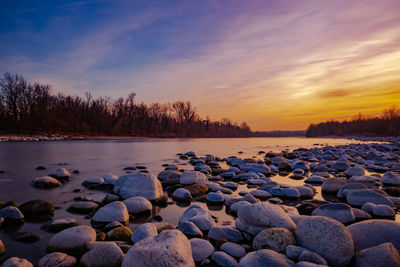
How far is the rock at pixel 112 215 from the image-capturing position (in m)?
3.19

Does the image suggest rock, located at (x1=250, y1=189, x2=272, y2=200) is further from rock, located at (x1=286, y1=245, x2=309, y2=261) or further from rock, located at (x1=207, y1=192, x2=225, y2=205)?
rock, located at (x1=286, y1=245, x2=309, y2=261)

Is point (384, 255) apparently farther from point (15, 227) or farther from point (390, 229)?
point (15, 227)

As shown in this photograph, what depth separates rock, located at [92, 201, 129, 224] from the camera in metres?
3.19

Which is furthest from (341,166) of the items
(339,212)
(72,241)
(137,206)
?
(72,241)

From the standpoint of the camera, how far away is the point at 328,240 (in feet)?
7.30

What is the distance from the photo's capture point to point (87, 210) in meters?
3.74

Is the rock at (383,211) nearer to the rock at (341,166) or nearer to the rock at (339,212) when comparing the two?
the rock at (339,212)

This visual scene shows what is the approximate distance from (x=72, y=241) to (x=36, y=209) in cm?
161

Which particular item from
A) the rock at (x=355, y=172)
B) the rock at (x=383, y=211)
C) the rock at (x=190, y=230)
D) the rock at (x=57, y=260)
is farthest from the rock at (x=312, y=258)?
the rock at (x=355, y=172)

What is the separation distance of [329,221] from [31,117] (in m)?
48.0

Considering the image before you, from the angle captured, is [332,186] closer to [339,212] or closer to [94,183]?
[339,212]

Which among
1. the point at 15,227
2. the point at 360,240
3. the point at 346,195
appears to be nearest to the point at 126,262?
the point at 15,227

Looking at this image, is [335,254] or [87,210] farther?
[87,210]

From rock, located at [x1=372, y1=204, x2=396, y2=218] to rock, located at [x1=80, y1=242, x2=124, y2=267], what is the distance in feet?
11.8
